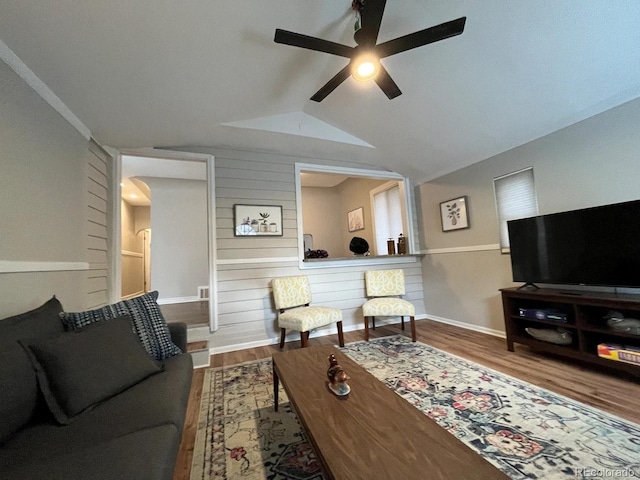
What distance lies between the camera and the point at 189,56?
188 centimetres

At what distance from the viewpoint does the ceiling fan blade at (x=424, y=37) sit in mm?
1492

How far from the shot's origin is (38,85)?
1.69 m

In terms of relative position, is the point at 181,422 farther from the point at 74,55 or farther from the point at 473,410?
the point at 74,55

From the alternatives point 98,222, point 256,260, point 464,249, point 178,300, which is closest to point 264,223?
point 256,260

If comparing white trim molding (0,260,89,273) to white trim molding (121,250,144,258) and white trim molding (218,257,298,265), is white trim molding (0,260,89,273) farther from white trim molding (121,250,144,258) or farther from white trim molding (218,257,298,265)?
white trim molding (121,250,144,258)

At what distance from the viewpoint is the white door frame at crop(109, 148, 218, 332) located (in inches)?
Answer: 110

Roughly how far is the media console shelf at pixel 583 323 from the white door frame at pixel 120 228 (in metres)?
3.25

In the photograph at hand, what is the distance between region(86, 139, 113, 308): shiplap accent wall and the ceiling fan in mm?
2217

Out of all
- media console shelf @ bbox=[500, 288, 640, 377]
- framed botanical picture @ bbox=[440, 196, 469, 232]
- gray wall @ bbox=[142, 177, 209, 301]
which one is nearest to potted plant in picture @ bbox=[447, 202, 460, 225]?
framed botanical picture @ bbox=[440, 196, 469, 232]

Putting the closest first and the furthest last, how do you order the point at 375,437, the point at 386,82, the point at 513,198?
the point at 375,437
the point at 386,82
the point at 513,198

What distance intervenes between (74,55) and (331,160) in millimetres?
2875

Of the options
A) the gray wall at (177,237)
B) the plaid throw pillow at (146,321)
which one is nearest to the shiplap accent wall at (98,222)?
the plaid throw pillow at (146,321)

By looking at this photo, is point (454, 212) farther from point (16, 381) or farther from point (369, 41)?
point (16, 381)

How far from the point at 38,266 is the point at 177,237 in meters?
4.08
